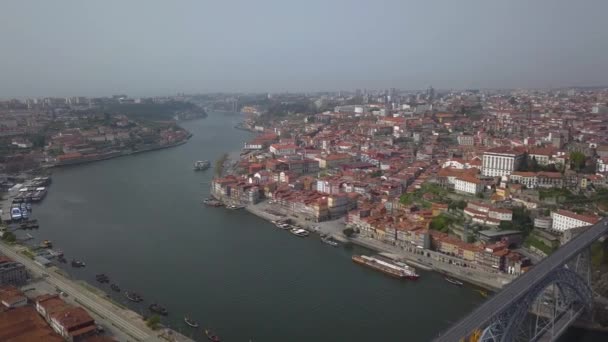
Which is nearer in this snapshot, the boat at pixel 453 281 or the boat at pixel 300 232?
the boat at pixel 453 281

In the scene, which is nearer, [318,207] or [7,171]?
[318,207]

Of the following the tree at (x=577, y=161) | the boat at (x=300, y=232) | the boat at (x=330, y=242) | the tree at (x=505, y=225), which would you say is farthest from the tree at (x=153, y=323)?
the tree at (x=577, y=161)

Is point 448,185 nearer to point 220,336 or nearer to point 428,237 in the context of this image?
point 428,237

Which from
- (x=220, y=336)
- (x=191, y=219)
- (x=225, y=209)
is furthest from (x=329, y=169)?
(x=220, y=336)

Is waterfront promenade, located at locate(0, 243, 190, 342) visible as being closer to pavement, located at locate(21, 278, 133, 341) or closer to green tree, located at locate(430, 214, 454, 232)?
pavement, located at locate(21, 278, 133, 341)

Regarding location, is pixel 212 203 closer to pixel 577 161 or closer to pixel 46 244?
pixel 46 244

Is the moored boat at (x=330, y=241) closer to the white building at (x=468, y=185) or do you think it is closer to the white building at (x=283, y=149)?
the white building at (x=468, y=185)
